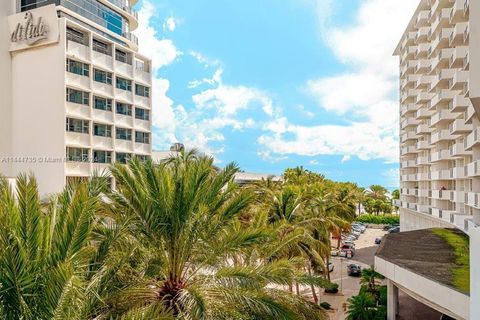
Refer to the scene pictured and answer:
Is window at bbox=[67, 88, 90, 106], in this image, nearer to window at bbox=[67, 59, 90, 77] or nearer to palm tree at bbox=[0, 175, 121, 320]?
window at bbox=[67, 59, 90, 77]

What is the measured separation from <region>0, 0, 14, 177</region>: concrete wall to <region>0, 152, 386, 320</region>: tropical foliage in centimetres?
3170

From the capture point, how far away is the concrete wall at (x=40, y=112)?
3719 centimetres

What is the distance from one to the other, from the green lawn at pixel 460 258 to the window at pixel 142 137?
99.8 ft

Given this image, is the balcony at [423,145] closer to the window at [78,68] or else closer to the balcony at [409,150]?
the balcony at [409,150]

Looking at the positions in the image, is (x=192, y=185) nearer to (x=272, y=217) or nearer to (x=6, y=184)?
(x=6, y=184)

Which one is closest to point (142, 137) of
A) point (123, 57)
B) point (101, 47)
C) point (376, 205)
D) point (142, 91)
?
point (142, 91)

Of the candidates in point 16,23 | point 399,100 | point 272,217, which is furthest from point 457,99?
point 16,23

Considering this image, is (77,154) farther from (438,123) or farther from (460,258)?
(438,123)

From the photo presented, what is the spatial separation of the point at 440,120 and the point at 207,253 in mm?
34879

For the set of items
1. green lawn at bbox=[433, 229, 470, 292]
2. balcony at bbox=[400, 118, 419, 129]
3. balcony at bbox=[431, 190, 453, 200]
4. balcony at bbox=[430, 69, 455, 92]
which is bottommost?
green lawn at bbox=[433, 229, 470, 292]

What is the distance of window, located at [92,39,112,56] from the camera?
134 feet

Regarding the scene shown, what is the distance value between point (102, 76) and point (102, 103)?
8.45ft

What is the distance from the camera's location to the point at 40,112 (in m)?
38.4

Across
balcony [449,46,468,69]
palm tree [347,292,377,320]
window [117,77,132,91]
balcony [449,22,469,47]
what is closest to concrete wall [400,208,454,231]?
balcony [449,46,468,69]
